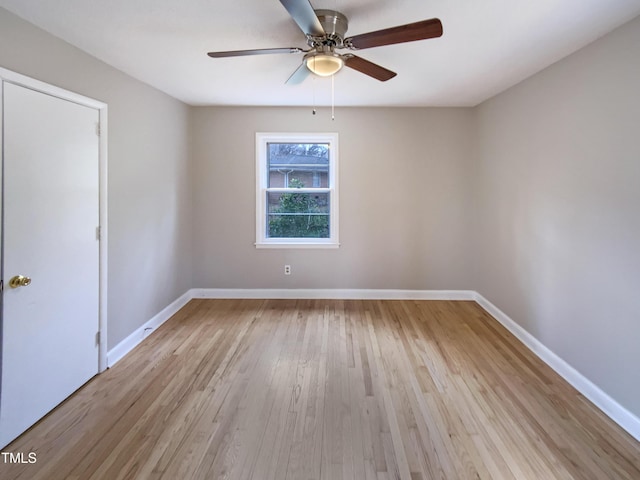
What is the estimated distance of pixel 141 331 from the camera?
10.3ft

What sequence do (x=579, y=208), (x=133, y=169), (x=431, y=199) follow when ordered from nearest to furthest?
(x=579, y=208)
(x=133, y=169)
(x=431, y=199)

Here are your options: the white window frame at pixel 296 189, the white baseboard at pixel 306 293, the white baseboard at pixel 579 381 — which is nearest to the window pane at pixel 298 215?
the white window frame at pixel 296 189

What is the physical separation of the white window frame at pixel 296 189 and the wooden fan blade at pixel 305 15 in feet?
7.79

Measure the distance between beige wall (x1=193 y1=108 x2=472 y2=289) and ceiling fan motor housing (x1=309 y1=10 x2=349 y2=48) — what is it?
7.17ft

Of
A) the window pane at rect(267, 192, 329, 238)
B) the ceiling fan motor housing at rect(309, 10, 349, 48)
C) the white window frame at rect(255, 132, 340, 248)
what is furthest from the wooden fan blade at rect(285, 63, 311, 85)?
the window pane at rect(267, 192, 329, 238)

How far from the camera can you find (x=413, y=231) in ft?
13.9

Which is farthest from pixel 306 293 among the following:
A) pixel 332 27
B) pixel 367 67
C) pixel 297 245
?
pixel 332 27

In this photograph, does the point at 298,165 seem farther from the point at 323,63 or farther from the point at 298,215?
the point at 323,63

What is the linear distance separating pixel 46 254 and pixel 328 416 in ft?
6.80

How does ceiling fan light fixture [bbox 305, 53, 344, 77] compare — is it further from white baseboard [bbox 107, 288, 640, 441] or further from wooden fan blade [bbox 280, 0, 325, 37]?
white baseboard [bbox 107, 288, 640, 441]

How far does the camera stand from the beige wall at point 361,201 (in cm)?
416

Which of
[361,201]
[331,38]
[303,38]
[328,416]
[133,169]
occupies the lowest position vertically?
[328,416]

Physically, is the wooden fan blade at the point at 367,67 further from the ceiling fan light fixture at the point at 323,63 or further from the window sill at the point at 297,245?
the window sill at the point at 297,245

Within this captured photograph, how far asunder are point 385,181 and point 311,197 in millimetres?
994
